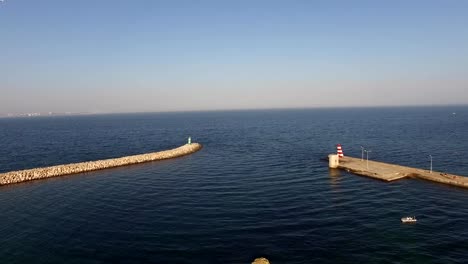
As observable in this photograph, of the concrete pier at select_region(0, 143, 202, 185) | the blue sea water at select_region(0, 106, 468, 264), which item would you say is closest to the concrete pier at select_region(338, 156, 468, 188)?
the blue sea water at select_region(0, 106, 468, 264)

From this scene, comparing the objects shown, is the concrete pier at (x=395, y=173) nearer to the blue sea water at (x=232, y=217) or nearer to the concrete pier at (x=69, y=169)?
the blue sea water at (x=232, y=217)

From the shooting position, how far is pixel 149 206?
35.0 meters

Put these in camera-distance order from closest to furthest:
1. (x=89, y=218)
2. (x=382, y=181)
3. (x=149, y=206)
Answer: (x=89, y=218)
(x=149, y=206)
(x=382, y=181)

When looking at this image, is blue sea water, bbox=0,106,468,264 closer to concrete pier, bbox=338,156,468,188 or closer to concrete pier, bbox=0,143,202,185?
concrete pier, bbox=338,156,468,188

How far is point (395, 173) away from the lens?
44906mm

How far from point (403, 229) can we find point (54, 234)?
96.5ft

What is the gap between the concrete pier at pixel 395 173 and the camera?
40.6m

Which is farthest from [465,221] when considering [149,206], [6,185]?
[6,185]

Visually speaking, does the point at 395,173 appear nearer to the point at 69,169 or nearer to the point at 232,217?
the point at 232,217

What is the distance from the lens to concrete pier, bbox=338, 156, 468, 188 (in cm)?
4056

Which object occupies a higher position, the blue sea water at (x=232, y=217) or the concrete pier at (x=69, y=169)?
the concrete pier at (x=69, y=169)

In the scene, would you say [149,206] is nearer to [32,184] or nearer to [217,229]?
[217,229]

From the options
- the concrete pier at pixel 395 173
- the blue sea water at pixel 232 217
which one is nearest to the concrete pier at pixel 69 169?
the blue sea water at pixel 232 217

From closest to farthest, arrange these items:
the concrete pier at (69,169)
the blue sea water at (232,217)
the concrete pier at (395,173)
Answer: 1. the blue sea water at (232,217)
2. the concrete pier at (395,173)
3. the concrete pier at (69,169)
